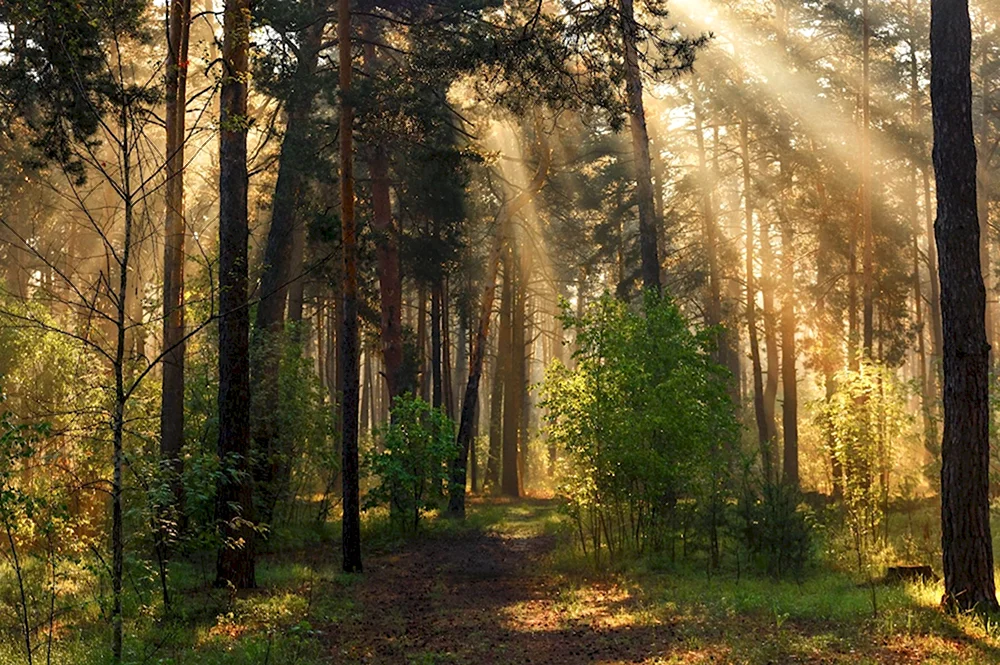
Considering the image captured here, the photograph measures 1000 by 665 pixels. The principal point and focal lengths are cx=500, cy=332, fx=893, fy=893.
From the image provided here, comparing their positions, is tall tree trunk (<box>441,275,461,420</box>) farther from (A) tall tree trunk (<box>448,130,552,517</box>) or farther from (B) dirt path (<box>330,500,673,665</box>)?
(B) dirt path (<box>330,500,673,665</box>)

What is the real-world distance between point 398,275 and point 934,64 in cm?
1702

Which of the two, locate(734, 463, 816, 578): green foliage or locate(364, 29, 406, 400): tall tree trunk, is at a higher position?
locate(364, 29, 406, 400): tall tree trunk

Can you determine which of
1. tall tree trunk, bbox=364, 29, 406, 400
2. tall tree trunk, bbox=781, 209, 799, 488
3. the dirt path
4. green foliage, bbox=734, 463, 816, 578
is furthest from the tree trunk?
tall tree trunk, bbox=781, 209, 799, 488

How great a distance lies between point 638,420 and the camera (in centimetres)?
1459

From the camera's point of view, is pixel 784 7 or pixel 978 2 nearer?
pixel 784 7

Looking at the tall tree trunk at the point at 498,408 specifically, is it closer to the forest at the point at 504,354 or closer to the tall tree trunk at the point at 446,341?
the forest at the point at 504,354

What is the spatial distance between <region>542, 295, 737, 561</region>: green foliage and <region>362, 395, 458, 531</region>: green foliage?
497 centimetres

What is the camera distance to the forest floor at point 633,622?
8.55 metres

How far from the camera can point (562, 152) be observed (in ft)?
93.6

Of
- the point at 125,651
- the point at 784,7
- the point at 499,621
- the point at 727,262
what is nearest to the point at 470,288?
the point at 727,262

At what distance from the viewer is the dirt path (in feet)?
29.9

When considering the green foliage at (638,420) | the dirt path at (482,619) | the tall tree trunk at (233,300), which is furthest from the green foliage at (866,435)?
the tall tree trunk at (233,300)

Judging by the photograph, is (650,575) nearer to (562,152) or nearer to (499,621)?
(499,621)

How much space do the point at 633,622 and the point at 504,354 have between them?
23.4 meters
